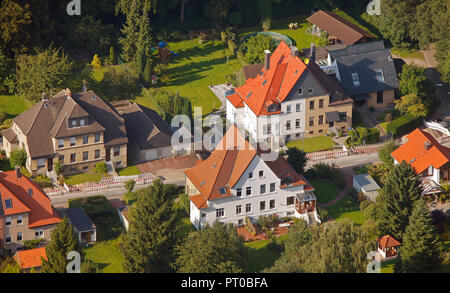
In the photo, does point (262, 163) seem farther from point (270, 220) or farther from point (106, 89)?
point (106, 89)

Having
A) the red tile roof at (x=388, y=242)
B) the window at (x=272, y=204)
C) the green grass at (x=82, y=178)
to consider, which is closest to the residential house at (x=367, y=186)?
the red tile roof at (x=388, y=242)

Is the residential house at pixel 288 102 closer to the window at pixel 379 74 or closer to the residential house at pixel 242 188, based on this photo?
the window at pixel 379 74

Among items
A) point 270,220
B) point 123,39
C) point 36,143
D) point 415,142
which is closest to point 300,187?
point 270,220

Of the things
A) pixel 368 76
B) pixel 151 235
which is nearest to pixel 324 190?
pixel 368 76

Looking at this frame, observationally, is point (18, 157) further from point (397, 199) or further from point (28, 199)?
point (397, 199)

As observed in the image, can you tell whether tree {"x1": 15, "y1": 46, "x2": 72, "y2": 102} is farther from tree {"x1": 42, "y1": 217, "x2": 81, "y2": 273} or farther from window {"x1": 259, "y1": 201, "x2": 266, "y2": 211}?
window {"x1": 259, "y1": 201, "x2": 266, "y2": 211}
